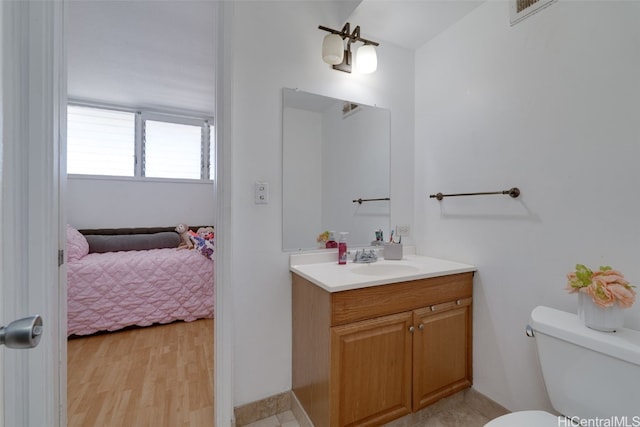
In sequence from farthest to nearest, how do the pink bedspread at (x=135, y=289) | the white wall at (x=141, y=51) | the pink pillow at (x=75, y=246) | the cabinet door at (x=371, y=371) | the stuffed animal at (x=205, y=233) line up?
the stuffed animal at (x=205, y=233) → the pink pillow at (x=75, y=246) → the pink bedspread at (x=135, y=289) → the white wall at (x=141, y=51) → the cabinet door at (x=371, y=371)

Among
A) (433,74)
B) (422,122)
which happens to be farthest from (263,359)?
(433,74)

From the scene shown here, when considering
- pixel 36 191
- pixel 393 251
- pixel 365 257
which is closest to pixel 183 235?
pixel 36 191

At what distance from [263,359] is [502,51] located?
2134 mm

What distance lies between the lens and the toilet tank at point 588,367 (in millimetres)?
883

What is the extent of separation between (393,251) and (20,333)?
5.42 feet

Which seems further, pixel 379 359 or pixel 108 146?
pixel 108 146

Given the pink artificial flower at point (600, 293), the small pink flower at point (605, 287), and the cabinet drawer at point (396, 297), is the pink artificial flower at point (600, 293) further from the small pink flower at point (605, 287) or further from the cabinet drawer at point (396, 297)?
the cabinet drawer at point (396, 297)

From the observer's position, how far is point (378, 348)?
1.29 m

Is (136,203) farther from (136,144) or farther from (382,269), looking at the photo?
(382,269)

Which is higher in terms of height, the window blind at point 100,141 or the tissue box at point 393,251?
the window blind at point 100,141

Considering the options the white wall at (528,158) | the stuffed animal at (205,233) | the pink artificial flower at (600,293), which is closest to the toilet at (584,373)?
the pink artificial flower at (600,293)

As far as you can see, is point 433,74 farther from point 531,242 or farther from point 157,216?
point 157,216

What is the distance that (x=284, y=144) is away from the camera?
5.15 ft

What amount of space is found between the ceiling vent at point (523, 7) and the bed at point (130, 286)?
3097 mm
